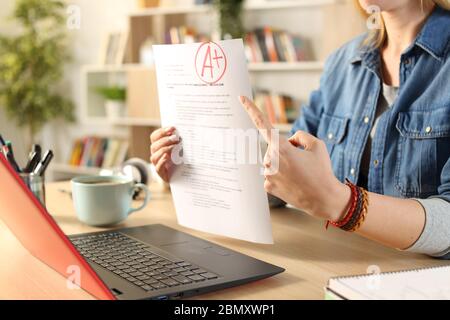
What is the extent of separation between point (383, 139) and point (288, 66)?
2076mm

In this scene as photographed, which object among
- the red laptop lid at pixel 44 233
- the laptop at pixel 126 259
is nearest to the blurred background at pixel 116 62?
the laptop at pixel 126 259

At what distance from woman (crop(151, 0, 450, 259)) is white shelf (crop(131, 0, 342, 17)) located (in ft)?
5.69

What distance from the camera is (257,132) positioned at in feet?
3.00

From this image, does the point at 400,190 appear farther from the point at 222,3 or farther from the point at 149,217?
the point at 222,3

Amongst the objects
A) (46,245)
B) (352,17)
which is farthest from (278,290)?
(352,17)

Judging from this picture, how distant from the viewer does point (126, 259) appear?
0.88 metres

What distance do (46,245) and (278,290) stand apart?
0.99 ft

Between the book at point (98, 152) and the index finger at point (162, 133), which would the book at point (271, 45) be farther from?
the index finger at point (162, 133)

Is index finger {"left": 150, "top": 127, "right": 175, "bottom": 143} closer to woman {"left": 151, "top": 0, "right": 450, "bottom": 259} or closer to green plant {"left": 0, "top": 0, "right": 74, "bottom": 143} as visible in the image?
woman {"left": 151, "top": 0, "right": 450, "bottom": 259}

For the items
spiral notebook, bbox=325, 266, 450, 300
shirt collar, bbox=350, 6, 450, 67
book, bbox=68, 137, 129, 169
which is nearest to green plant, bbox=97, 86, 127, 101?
book, bbox=68, 137, 129, 169

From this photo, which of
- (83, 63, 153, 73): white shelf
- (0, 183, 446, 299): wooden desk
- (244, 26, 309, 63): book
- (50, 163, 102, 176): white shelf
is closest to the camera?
(0, 183, 446, 299): wooden desk

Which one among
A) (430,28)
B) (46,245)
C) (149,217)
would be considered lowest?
(149,217)

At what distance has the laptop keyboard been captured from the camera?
0.78 meters

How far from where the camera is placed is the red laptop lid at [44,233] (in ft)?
2.20
